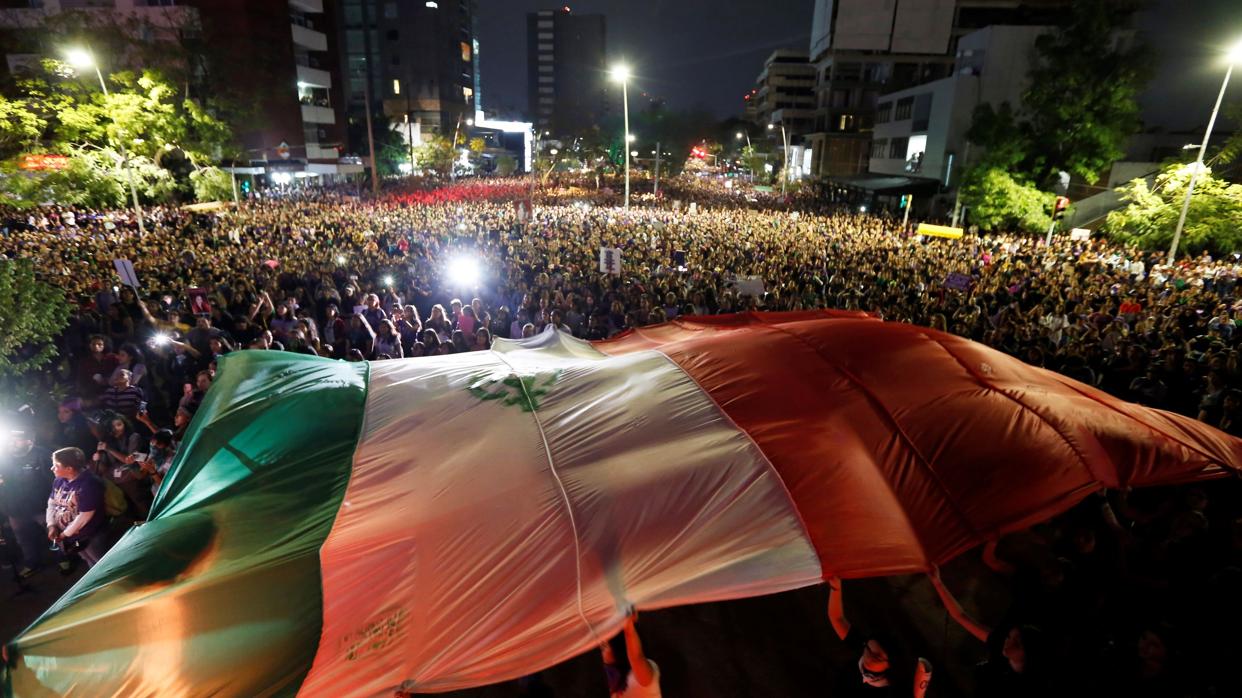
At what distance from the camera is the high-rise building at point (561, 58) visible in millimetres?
166000

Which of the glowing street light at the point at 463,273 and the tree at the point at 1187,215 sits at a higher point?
the tree at the point at 1187,215

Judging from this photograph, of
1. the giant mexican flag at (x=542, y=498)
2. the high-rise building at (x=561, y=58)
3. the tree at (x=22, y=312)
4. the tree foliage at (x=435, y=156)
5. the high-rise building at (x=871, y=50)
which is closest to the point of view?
the giant mexican flag at (x=542, y=498)

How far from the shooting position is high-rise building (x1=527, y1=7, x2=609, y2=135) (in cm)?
16600

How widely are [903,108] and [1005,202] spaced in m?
18.9

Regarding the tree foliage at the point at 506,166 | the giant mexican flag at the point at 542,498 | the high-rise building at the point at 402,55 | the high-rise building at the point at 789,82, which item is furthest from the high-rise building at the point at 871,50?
the high-rise building at the point at 402,55

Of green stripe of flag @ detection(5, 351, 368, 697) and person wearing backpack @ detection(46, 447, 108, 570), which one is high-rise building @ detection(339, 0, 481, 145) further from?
green stripe of flag @ detection(5, 351, 368, 697)

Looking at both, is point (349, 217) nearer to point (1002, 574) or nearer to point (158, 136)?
point (158, 136)

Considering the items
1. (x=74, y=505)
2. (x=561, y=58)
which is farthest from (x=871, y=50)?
(x=561, y=58)

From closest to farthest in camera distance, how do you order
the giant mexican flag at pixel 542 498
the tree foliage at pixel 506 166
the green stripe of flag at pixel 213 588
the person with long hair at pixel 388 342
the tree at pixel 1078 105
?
the green stripe of flag at pixel 213 588, the giant mexican flag at pixel 542 498, the person with long hair at pixel 388 342, the tree at pixel 1078 105, the tree foliage at pixel 506 166

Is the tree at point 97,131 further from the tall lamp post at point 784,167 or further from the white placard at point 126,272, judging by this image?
the tall lamp post at point 784,167

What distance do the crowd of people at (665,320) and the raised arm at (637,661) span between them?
55.9 inches

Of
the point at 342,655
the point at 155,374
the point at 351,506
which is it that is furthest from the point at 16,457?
the point at 342,655

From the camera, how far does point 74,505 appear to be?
17.1 ft

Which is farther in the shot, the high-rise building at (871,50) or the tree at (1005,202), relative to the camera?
the high-rise building at (871,50)
